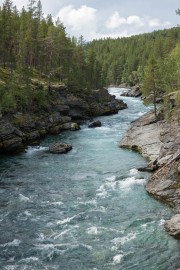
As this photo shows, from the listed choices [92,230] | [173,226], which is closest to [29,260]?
[92,230]

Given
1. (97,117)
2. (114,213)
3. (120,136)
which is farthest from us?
(97,117)

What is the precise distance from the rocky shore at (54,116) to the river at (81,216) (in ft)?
17.2

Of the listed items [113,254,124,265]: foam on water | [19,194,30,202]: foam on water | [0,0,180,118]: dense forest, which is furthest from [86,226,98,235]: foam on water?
[0,0,180,118]: dense forest

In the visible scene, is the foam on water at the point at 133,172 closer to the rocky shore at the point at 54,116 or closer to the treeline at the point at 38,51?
the rocky shore at the point at 54,116

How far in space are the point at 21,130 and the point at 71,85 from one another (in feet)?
129

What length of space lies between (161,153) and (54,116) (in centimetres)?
3717

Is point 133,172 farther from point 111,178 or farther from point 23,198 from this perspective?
point 23,198

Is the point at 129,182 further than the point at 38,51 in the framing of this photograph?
No

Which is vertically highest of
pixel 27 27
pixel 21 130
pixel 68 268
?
pixel 27 27

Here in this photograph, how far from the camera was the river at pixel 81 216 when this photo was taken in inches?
1061

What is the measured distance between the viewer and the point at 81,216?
34.3m

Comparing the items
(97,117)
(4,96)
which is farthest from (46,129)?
(97,117)

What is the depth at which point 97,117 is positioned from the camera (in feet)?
324

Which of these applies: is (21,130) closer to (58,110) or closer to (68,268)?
(58,110)
